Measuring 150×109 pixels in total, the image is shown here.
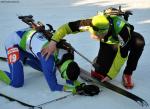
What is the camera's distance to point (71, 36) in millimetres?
5977

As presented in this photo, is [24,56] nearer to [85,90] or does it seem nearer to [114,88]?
[85,90]

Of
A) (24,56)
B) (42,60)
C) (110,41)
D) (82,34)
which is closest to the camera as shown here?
(42,60)

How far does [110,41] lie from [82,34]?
2.17 meters

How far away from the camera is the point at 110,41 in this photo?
3969 millimetres

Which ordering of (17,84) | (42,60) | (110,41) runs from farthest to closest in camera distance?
1. (17,84)
2. (110,41)
3. (42,60)

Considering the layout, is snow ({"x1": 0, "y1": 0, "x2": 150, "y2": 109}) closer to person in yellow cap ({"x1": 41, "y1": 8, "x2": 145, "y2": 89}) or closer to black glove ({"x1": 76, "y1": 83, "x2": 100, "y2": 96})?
black glove ({"x1": 76, "y1": 83, "x2": 100, "y2": 96})

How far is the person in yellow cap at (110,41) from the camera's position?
377cm

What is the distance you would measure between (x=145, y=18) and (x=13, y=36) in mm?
3550

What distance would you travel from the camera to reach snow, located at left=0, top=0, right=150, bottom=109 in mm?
3736

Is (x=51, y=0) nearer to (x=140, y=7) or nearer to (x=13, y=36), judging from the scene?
(x=140, y=7)

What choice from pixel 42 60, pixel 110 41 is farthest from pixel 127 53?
pixel 42 60

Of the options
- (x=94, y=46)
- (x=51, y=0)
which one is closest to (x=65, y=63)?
(x=94, y=46)

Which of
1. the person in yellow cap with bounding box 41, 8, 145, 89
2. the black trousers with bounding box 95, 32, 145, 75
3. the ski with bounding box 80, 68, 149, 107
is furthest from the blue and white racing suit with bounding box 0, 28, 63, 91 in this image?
the black trousers with bounding box 95, 32, 145, 75

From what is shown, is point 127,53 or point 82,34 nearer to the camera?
point 127,53
